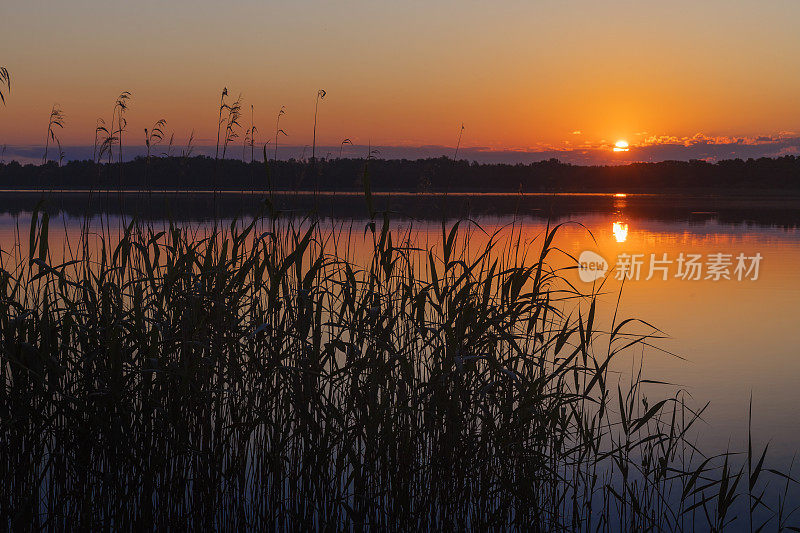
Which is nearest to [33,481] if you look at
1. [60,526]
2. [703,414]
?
[60,526]

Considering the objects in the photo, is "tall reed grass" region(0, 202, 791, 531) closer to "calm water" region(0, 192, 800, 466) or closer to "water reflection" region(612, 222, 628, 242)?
"calm water" region(0, 192, 800, 466)

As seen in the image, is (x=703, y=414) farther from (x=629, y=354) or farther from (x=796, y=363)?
(x=796, y=363)

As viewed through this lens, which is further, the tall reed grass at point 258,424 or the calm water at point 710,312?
the calm water at point 710,312

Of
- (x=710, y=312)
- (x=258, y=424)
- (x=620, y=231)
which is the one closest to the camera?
(x=258, y=424)

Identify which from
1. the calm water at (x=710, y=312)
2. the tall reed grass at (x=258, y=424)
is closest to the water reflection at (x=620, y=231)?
the calm water at (x=710, y=312)

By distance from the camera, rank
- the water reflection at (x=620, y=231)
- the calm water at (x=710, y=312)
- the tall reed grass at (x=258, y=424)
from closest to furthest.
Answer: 1. the tall reed grass at (x=258, y=424)
2. the calm water at (x=710, y=312)
3. the water reflection at (x=620, y=231)

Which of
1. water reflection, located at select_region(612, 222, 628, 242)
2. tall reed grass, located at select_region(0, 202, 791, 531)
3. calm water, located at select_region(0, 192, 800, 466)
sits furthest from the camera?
water reflection, located at select_region(612, 222, 628, 242)

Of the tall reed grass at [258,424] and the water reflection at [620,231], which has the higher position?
the water reflection at [620,231]

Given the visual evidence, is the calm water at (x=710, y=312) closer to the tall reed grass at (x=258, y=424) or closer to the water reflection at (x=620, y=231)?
the water reflection at (x=620, y=231)

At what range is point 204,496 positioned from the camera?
3404 millimetres

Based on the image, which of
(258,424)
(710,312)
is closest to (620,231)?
(710,312)

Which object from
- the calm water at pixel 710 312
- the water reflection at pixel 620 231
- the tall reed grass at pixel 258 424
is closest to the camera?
the tall reed grass at pixel 258 424

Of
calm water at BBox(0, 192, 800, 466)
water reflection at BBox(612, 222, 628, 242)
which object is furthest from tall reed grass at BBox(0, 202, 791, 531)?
water reflection at BBox(612, 222, 628, 242)

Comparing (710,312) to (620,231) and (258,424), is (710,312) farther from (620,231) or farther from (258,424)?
(620,231)
